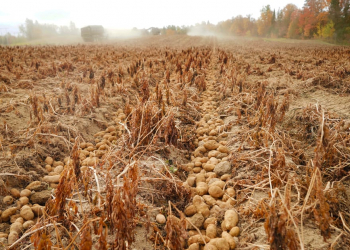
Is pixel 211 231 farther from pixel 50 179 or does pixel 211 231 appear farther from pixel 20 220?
pixel 50 179

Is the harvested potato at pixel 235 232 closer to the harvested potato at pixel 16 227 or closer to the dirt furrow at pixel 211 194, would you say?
the dirt furrow at pixel 211 194

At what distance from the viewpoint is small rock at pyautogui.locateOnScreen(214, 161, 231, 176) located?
183cm

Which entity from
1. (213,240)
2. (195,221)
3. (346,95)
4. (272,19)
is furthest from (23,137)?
(272,19)

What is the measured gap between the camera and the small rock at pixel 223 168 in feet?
5.99

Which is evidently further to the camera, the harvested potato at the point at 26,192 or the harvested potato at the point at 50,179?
the harvested potato at the point at 50,179

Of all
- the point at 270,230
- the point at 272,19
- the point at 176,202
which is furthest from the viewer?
the point at 272,19

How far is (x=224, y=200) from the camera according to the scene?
1569 millimetres

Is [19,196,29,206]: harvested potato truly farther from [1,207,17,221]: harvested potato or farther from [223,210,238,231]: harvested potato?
[223,210,238,231]: harvested potato

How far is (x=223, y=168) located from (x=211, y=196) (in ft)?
1.04

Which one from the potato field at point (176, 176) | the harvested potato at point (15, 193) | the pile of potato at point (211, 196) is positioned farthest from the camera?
the harvested potato at point (15, 193)

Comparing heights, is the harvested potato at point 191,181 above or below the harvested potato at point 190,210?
above

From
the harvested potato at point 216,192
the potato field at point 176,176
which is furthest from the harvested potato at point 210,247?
the harvested potato at point 216,192

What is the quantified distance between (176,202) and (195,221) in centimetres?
21

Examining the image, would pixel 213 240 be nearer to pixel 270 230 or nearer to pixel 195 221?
pixel 195 221
